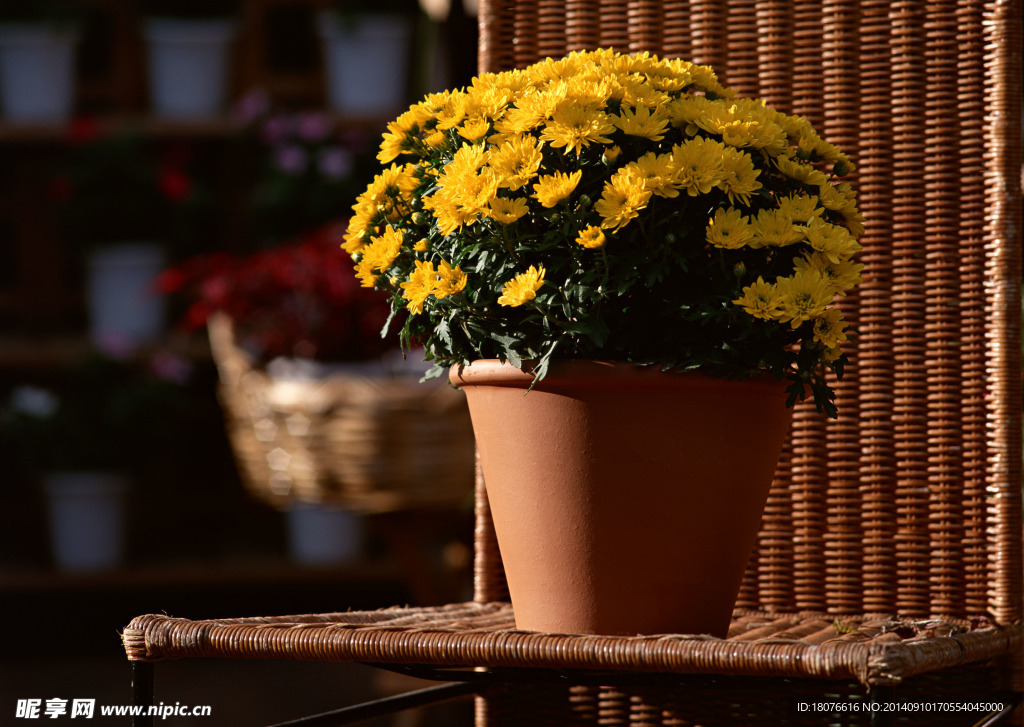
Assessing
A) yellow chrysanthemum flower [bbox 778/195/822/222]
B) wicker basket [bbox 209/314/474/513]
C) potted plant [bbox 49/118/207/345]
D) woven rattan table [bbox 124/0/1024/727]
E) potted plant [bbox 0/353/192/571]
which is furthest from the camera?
potted plant [bbox 49/118/207/345]

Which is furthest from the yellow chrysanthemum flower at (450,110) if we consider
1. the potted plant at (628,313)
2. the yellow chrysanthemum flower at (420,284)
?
the yellow chrysanthemum flower at (420,284)

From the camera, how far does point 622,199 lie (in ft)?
2.24

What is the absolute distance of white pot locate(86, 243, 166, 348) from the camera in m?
2.55

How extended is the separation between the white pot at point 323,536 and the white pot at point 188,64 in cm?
104

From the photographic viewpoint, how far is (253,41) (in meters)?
2.83

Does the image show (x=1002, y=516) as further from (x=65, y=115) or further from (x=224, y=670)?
(x=65, y=115)

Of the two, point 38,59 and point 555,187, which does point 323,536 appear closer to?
point 38,59

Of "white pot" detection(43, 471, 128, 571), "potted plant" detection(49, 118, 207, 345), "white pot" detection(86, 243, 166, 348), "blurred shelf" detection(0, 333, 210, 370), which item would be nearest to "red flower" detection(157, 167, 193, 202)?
"potted plant" detection(49, 118, 207, 345)

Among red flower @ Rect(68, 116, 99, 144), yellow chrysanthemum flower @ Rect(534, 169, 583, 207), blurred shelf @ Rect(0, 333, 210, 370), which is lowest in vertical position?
blurred shelf @ Rect(0, 333, 210, 370)

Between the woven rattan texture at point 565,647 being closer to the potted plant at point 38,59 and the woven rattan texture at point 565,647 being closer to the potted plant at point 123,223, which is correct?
the potted plant at point 123,223

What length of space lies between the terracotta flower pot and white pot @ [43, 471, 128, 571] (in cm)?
197

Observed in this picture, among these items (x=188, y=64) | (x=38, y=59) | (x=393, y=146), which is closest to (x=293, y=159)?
(x=188, y=64)

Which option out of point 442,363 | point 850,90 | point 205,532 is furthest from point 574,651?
A: point 205,532

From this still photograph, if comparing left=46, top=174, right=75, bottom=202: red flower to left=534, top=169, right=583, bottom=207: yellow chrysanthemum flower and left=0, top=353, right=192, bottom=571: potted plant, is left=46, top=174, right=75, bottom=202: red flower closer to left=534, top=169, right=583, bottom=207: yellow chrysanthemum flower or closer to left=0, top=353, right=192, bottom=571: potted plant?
left=0, top=353, right=192, bottom=571: potted plant
